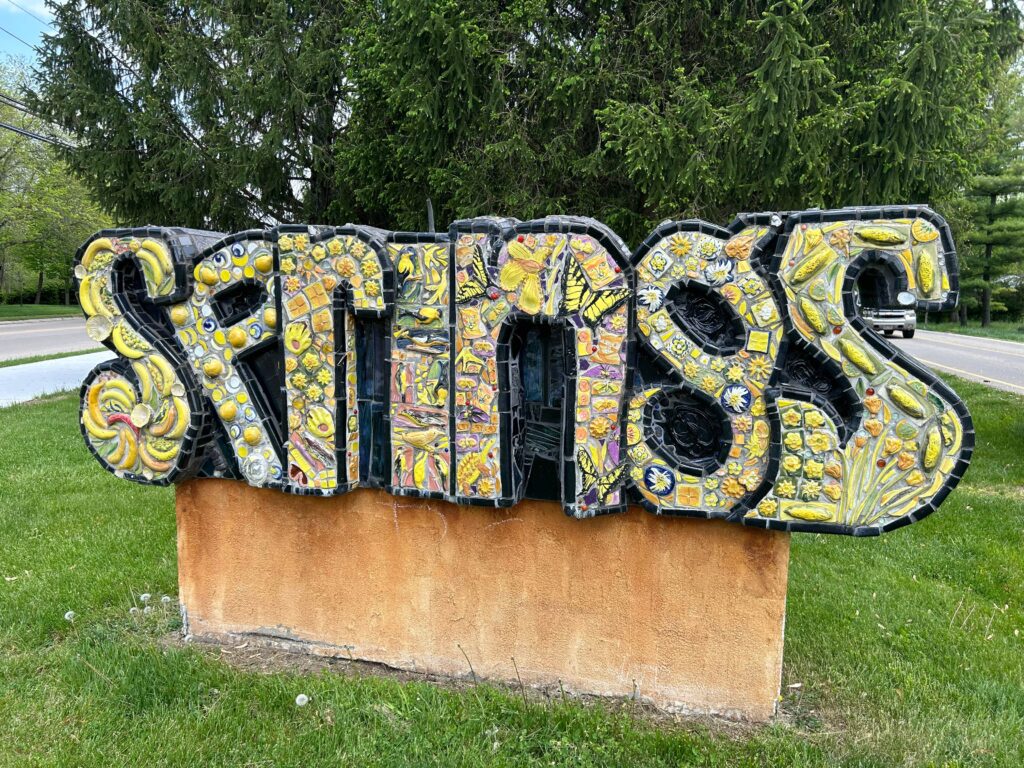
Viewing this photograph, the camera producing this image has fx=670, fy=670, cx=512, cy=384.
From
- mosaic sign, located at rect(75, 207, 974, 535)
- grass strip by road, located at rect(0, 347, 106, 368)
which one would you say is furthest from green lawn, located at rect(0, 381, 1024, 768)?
grass strip by road, located at rect(0, 347, 106, 368)

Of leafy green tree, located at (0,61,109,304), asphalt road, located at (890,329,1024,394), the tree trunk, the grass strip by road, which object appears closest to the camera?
asphalt road, located at (890,329,1024,394)

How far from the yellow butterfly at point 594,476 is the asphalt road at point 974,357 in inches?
382

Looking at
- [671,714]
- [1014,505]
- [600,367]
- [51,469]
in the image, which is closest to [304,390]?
[600,367]

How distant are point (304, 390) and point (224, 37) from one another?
776cm

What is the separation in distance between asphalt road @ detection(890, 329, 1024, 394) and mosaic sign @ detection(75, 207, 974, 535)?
9.38m

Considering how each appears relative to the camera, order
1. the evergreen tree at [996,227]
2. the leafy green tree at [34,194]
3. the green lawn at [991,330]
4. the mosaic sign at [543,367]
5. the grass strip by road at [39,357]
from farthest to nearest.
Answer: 1. the evergreen tree at [996,227]
2. the green lawn at [991,330]
3. the leafy green tree at [34,194]
4. the grass strip by road at [39,357]
5. the mosaic sign at [543,367]

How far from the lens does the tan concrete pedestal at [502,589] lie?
3.08m

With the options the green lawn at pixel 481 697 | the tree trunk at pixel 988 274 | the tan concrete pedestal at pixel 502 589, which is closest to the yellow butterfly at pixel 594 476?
the tan concrete pedestal at pixel 502 589

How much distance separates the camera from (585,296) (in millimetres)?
2920

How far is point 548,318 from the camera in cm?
296

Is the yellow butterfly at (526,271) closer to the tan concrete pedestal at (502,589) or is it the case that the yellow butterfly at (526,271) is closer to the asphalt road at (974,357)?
the tan concrete pedestal at (502,589)

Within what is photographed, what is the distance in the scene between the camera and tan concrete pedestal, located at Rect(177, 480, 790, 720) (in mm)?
3076

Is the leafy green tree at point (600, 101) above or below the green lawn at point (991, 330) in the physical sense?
above

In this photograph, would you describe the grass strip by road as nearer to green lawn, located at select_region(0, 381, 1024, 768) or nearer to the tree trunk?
green lawn, located at select_region(0, 381, 1024, 768)
